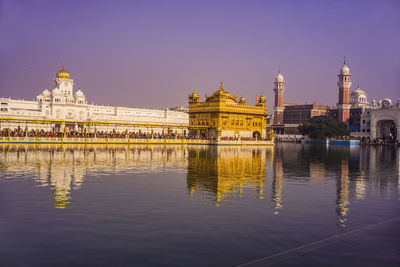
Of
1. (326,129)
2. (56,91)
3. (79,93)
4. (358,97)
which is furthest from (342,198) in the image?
(358,97)

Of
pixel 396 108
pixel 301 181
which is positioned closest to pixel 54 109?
pixel 396 108

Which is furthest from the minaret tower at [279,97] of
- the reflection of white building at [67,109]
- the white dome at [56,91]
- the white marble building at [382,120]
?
the white dome at [56,91]

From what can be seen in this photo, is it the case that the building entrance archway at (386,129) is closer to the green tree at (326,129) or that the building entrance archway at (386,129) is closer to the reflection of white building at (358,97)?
the green tree at (326,129)

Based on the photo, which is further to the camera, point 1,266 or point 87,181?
point 87,181

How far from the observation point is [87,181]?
50.5 feet

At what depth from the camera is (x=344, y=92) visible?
11438 centimetres

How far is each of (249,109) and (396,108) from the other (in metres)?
48.1

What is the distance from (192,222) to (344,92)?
373ft

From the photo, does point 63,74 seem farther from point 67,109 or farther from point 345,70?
point 345,70

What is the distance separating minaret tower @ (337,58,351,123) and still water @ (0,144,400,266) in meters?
104

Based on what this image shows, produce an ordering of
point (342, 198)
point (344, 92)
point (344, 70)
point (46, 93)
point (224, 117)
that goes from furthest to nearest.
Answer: point (344, 92), point (344, 70), point (46, 93), point (224, 117), point (342, 198)

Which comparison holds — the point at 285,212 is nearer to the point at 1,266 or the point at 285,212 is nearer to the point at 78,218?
the point at 78,218

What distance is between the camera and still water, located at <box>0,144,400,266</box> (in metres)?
7.27

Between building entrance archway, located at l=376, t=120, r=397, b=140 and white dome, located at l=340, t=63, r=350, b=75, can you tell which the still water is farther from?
white dome, located at l=340, t=63, r=350, b=75
